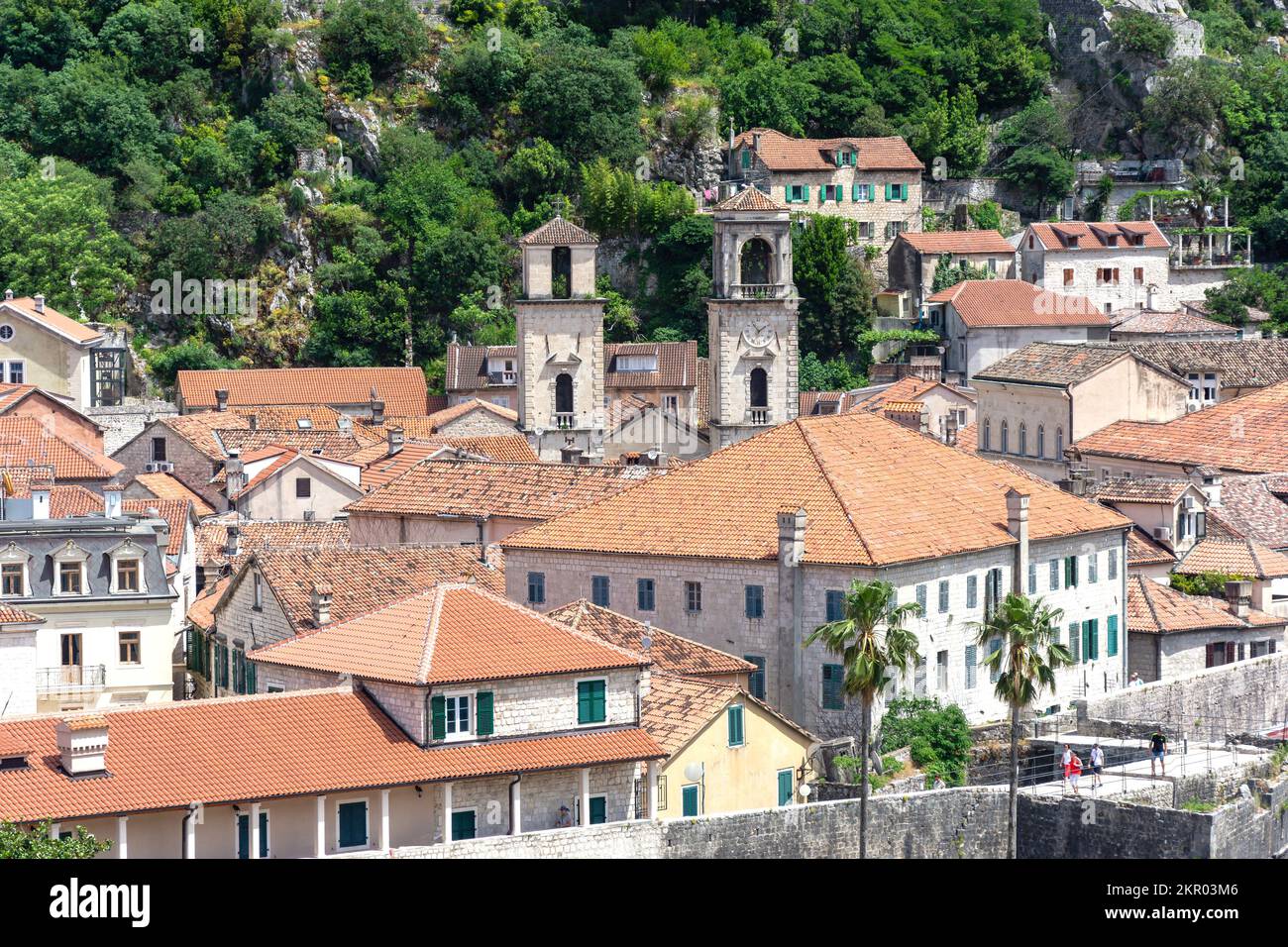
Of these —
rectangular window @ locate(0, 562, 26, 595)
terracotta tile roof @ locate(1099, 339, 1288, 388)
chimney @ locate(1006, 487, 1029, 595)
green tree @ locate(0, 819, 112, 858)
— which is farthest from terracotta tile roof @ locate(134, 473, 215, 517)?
green tree @ locate(0, 819, 112, 858)

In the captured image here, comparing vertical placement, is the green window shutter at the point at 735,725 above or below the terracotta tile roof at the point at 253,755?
below

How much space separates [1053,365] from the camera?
282ft

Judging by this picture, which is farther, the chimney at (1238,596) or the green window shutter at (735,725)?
the chimney at (1238,596)

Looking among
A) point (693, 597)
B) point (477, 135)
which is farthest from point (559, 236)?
→ point (693, 597)

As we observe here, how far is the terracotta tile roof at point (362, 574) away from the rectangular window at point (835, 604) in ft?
20.9

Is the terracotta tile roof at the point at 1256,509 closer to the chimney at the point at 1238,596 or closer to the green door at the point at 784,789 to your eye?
the chimney at the point at 1238,596

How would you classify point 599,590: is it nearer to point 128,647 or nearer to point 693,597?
point 693,597

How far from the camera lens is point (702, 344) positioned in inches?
4370

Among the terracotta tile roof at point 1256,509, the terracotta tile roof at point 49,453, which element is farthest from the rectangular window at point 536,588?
the terracotta tile roof at point 49,453

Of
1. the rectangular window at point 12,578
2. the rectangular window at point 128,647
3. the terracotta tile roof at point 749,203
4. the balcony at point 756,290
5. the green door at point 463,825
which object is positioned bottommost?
the green door at point 463,825

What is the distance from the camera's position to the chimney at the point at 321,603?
164 ft

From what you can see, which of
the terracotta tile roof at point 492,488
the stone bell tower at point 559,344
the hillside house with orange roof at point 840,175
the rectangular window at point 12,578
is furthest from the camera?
the hillside house with orange roof at point 840,175

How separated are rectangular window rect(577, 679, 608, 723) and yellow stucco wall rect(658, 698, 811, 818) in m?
1.37

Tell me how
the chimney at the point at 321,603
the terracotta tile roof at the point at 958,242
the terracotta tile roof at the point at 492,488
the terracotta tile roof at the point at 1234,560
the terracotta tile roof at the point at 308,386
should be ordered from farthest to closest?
the terracotta tile roof at the point at 958,242 < the terracotta tile roof at the point at 308,386 < the terracotta tile roof at the point at 1234,560 < the terracotta tile roof at the point at 492,488 < the chimney at the point at 321,603
